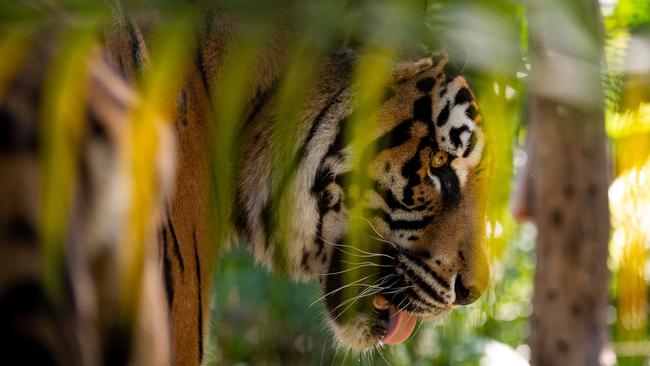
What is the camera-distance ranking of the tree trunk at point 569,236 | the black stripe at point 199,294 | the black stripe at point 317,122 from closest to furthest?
1. the black stripe at point 199,294
2. the black stripe at point 317,122
3. the tree trunk at point 569,236

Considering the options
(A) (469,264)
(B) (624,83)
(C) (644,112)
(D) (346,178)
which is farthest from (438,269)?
(B) (624,83)

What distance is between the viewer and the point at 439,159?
191 centimetres

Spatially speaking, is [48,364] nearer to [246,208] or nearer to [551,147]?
[246,208]

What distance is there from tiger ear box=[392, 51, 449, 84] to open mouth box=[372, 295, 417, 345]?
54 centimetres

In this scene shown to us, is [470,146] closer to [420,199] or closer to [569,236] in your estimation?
[420,199]

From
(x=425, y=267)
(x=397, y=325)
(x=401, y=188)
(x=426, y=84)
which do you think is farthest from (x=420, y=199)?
(x=397, y=325)

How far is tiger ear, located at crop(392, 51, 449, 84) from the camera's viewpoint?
1867mm

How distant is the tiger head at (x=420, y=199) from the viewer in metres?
1.87

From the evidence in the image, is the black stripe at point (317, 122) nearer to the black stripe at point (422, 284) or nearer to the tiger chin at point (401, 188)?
the tiger chin at point (401, 188)

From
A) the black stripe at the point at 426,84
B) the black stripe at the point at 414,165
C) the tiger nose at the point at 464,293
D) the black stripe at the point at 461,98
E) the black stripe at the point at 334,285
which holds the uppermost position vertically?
the black stripe at the point at 426,84

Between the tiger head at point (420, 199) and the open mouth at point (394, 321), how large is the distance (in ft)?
0.16

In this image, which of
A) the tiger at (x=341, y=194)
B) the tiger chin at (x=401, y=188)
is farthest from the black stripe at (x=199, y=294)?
the tiger chin at (x=401, y=188)

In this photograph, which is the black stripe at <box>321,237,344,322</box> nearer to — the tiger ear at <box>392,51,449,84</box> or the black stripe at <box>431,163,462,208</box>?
the black stripe at <box>431,163,462,208</box>

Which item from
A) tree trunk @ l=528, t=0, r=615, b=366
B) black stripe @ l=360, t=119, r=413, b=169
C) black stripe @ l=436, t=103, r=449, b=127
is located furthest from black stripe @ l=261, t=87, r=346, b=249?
tree trunk @ l=528, t=0, r=615, b=366
